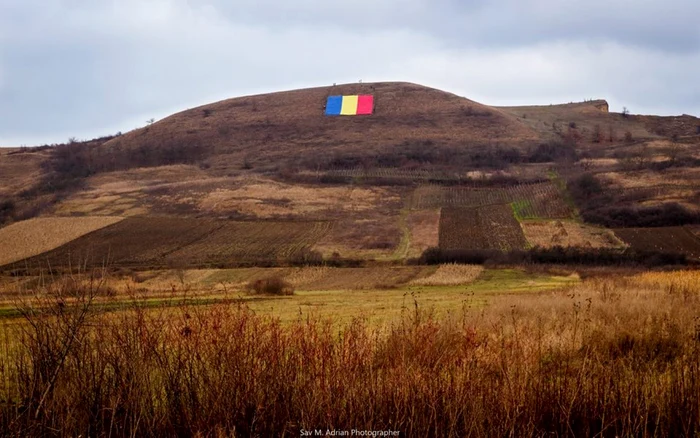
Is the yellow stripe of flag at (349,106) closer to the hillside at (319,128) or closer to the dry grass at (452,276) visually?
the hillside at (319,128)

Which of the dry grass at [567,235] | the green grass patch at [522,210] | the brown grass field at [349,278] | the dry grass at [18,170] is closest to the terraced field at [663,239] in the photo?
the brown grass field at [349,278]

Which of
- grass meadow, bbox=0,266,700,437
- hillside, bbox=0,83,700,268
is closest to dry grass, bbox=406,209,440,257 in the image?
hillside, bbox=0,83,700,268

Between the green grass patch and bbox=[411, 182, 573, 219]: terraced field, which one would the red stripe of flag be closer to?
bbox=[411, 182, 573, 219]: terraced field

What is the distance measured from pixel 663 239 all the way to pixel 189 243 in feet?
171

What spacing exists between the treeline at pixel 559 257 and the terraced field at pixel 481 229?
2.50 meters

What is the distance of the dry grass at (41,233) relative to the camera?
226 feet

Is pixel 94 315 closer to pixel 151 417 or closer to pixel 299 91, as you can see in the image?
pixel 151 417

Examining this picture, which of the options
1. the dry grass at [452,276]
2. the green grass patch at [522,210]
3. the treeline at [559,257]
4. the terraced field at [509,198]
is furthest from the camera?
the terraced field at [509,198]

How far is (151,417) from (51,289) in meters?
2.93

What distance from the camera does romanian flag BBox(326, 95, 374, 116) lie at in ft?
495

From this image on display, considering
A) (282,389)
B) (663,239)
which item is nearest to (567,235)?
(663,239)

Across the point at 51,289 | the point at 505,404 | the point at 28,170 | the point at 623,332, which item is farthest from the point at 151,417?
the point at 28,170

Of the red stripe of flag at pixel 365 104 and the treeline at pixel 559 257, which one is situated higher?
the red stripe of flag at pixel 365 104

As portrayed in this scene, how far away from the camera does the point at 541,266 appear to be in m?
58.9
